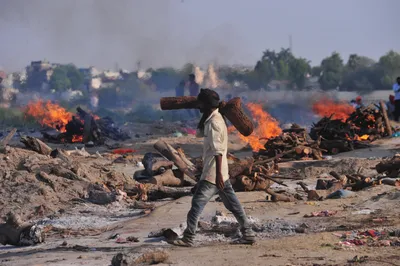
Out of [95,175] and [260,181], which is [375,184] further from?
[95,175]

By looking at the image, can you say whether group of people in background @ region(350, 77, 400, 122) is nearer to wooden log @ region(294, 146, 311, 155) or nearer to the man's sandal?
wooden log @ region(294, 146, 311, 155)

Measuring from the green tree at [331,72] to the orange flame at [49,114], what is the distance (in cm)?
1904

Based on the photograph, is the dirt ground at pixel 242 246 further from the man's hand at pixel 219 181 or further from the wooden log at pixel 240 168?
the man's hand at pixel 219 181

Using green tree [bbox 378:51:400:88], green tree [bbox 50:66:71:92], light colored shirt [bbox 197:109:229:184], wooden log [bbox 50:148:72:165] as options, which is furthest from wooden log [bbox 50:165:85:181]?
green tree [bbox 378:51:400:88]

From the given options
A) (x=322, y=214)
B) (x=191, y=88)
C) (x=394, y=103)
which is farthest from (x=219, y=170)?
(x=191, y=88)

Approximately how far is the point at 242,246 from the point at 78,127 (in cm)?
1980

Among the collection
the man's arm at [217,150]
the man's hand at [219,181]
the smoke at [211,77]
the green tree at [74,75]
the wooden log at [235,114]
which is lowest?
the man's hand at [219,181]

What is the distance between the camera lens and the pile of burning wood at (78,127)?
27.7 metres

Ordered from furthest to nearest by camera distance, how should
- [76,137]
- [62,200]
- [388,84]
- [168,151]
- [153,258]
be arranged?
[388,84], [76,137], [168,151], [62,200], [153,258]

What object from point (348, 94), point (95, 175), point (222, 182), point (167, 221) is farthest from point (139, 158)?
point (348, 94)

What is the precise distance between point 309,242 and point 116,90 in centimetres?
4557

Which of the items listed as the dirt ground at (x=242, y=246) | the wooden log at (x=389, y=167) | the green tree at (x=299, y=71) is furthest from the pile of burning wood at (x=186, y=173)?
the green tree at (x=299, y=71)

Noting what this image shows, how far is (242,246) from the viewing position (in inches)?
345

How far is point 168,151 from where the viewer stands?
1448 centimetres
